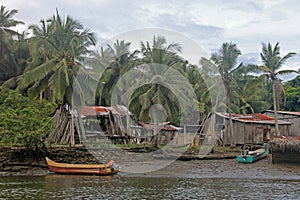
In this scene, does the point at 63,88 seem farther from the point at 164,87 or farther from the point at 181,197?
the point at 181,197

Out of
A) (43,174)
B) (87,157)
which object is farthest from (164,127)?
(43,174)

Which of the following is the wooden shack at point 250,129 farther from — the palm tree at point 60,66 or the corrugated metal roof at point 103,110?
the palm tree at point 60,66

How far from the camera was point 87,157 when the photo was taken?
967 inches

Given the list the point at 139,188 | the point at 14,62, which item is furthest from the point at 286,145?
the point at 14,62

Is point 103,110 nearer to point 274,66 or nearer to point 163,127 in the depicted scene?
point 163,127

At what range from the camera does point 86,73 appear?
26094 millimetres

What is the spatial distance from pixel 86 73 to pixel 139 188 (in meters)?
11.1

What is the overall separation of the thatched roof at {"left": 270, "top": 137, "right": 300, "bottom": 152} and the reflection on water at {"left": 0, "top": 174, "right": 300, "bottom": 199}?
387 centimetres

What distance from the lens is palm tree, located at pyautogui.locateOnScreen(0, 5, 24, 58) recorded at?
31.5 m

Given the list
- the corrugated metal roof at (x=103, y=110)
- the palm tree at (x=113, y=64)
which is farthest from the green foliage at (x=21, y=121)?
the palm tree at (x=113, y=64)

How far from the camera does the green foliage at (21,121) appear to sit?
22.1 metres

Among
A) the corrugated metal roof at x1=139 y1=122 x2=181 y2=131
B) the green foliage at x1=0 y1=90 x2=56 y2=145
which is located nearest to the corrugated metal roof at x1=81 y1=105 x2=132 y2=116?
the corrugated metal roof at x1=139 y1=122 x2=181 y2=131

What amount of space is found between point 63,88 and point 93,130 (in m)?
5.56

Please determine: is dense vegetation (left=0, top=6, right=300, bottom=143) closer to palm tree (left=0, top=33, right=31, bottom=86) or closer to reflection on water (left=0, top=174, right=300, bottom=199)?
palm tree (left=0, top=33, right=31, bottom=86)
